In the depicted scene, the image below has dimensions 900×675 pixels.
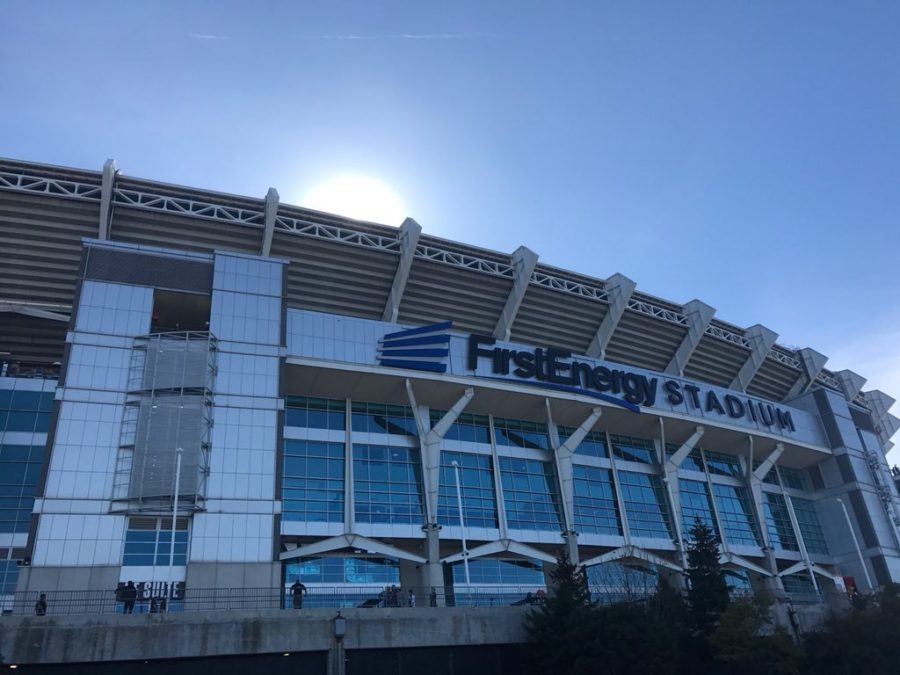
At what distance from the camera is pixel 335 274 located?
4488cm

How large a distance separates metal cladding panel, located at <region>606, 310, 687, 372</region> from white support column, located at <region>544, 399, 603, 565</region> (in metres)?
8.32

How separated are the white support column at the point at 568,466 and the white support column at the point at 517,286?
20.9ft

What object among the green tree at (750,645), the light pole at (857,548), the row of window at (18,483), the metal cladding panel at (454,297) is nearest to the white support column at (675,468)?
the light pole at (857,548)

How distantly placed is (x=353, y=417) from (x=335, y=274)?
8729mm

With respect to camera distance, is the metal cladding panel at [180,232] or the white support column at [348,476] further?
the metal cladding panel at [180,232]

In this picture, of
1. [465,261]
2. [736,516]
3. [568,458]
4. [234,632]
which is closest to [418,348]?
[465,261]

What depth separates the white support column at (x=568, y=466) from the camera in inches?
1677

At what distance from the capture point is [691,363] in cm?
5634

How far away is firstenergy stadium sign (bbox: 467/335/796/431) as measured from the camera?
43562mm

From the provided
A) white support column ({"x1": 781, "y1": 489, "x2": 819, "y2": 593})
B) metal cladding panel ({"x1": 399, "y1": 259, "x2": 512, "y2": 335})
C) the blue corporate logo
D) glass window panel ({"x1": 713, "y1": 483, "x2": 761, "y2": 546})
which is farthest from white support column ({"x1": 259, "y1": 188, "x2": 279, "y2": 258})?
white support column ({"x1": 781, "y1": 489, "x2": 819, "y2": 593})

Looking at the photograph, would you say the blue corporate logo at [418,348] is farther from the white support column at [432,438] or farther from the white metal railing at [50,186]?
the white metal railing at [50,186]

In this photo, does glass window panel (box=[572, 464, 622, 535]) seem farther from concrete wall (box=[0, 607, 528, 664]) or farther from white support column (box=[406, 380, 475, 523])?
concrete wall (box=[0, 607, 528, 664])

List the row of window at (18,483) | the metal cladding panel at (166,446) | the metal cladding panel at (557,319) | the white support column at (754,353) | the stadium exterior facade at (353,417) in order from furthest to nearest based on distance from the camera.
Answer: the white support column at (754,353) < the metal cladding panel at (557,319) < the row of window at (18,483) < the stadium exterior facade at (353,417) < the metal cladding panel at (166,446)

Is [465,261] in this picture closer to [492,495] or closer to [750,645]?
[492,495]
